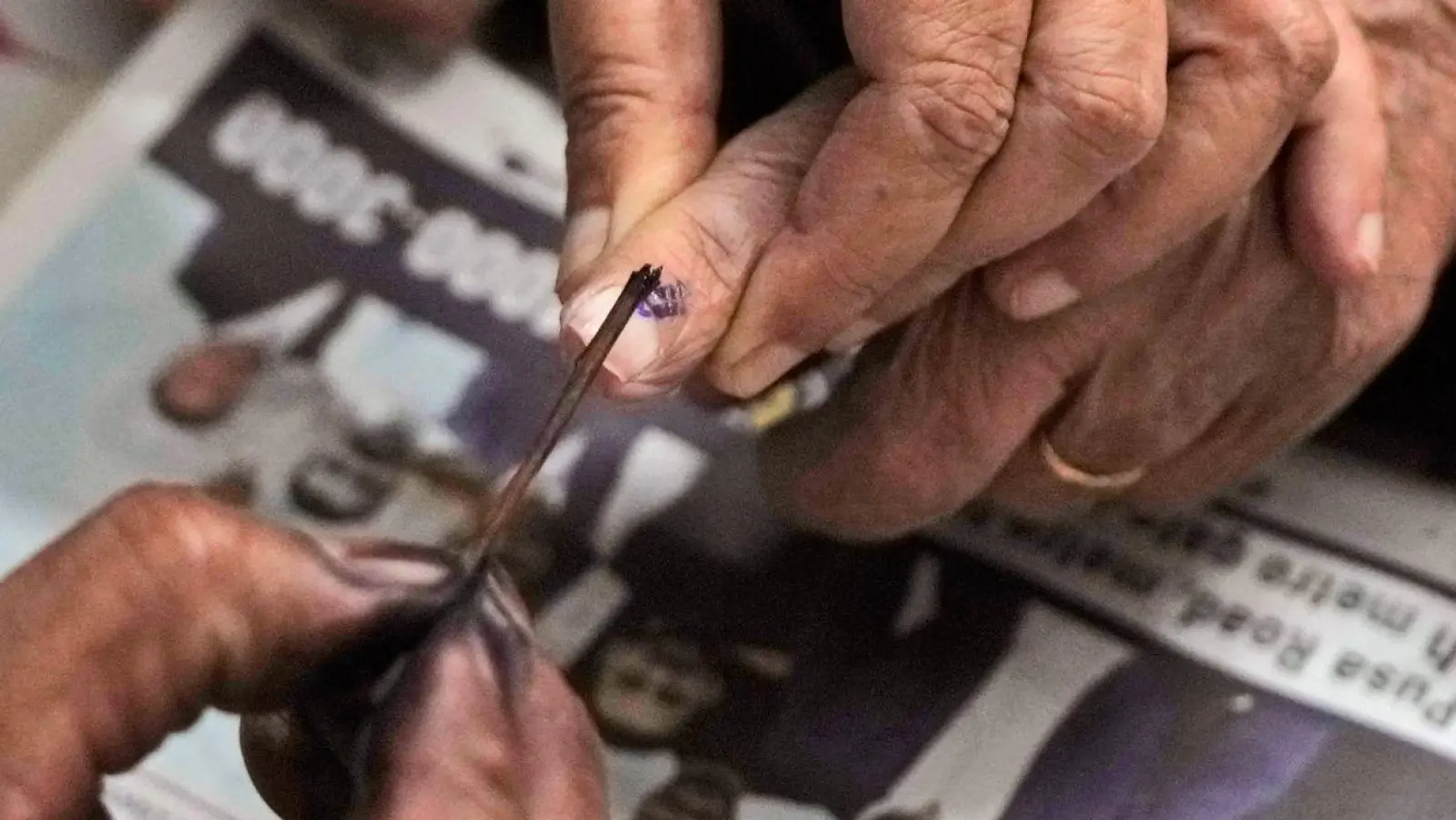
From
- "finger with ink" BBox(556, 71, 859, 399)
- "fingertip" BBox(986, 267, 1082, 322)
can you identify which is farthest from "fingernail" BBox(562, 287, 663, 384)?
"fingertip" BBox(986, 267, 1082, 322)

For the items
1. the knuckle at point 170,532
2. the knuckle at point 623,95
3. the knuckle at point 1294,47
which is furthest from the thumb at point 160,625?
the knuckle at point 1294,47

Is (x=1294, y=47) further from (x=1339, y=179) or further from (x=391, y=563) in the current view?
(x=391, y=563)

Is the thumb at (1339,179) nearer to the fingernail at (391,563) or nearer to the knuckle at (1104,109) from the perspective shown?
the knuckle at (1104,109)

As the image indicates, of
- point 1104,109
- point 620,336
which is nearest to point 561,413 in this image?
point 620,336

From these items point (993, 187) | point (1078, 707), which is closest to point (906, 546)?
point (1078, 707)

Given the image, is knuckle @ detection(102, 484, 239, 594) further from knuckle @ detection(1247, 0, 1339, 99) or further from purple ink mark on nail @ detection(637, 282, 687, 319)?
knuckle @ detection(1247, 0, 1339, 99)
